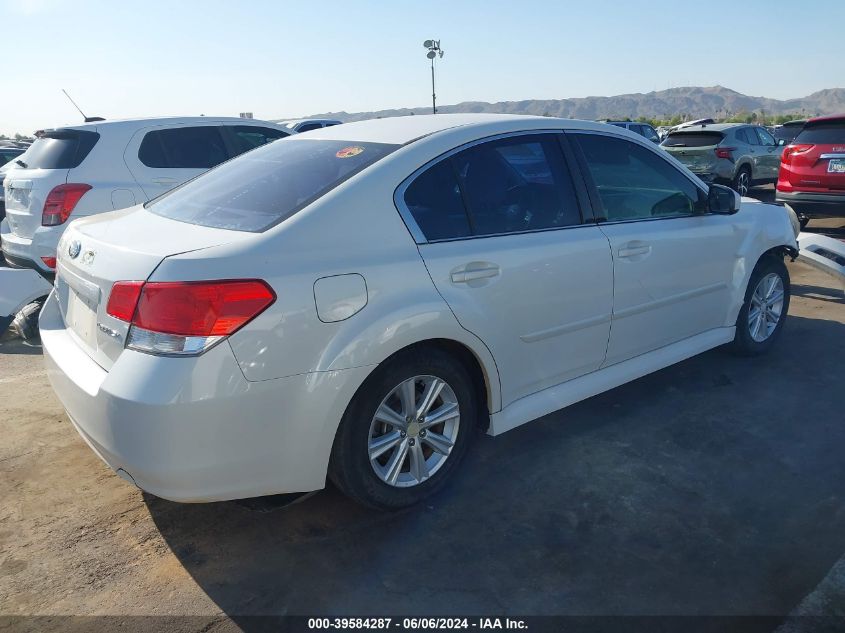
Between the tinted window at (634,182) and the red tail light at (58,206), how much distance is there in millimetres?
4620

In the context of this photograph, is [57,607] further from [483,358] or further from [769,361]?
[769,361]

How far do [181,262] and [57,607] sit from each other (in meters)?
1.36

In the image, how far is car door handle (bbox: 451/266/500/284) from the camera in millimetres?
3057

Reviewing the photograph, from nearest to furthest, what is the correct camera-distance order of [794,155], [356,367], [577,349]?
[356,367], [577,349], [794,155]

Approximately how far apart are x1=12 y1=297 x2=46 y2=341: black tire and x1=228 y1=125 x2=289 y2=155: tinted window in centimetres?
274

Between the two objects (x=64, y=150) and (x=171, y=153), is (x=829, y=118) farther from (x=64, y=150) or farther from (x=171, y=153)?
(x=64, y=150)

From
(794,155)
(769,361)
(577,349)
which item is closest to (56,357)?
(577,349)

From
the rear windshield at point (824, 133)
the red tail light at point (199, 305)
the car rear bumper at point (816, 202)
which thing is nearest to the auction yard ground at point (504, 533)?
the red tail light at point (199, 305)

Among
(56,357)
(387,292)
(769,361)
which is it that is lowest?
(769,361)

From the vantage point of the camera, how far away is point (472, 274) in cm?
311

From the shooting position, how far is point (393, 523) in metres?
3.10

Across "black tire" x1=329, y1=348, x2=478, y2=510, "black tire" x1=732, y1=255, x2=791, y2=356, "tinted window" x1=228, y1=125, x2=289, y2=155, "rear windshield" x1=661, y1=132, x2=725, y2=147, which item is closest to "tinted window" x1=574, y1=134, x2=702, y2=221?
"black tire" x1=732, y1=255, x2=791, y2=356

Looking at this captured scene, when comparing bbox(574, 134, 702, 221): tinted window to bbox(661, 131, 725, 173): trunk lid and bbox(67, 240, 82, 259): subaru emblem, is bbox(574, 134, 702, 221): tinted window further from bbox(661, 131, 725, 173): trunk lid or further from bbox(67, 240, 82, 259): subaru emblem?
bbox(661, 131, 725, 173): trunk lid

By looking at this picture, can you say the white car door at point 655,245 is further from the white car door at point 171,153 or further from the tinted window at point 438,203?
the white car door at point 171,153
